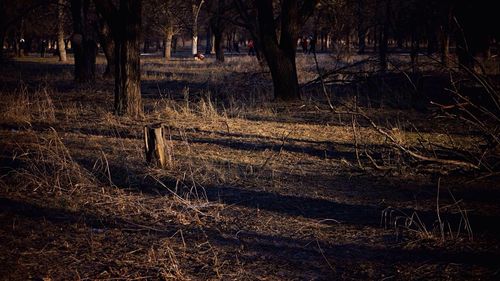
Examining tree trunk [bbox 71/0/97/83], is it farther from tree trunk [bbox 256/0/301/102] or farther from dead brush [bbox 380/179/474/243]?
dead brush [bbox 380/179/474/243]

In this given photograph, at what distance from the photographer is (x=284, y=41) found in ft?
39.9

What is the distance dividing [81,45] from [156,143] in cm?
1203

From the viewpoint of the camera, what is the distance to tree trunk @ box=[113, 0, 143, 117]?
31.8 feet

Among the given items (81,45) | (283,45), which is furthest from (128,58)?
(81,45)

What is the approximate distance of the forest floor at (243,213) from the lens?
3.36 meters

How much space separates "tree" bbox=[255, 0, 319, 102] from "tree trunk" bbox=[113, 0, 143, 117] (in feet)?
12.2

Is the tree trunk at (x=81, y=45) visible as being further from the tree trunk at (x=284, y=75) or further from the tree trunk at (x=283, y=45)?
Answer: the tree trunk at (x=284, y=75)

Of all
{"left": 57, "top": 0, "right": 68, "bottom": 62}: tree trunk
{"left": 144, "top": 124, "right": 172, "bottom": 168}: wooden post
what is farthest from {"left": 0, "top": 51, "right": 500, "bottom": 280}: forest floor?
{"left": 57, "top": 0, "right": 68, "bottom": 62}: tree trunk

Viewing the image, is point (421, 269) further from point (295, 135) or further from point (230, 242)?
point (295, 135)

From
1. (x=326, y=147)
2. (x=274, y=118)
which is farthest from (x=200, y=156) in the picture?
(x=274, y=118)

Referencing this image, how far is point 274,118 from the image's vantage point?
10.0 m

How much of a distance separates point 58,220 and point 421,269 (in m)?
3.37

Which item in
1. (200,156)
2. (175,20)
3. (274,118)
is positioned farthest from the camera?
(175,20)

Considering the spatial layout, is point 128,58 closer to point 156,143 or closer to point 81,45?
point 156,143
